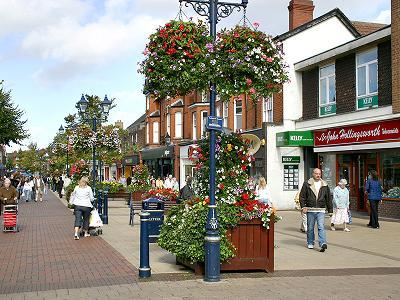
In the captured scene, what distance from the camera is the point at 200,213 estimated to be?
28.8 feet

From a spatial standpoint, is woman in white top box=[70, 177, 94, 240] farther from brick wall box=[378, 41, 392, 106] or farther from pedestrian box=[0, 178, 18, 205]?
brick wall box=[378, 41, 392, 106]

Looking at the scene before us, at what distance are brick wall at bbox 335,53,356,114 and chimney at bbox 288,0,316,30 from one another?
272 inches

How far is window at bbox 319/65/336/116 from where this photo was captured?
22172 millimetres

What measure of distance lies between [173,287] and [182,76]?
3.12 m

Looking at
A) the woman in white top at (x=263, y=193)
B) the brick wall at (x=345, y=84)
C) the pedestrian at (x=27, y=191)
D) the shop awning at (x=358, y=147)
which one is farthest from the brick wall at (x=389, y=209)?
the pedestrian at (x=27, y=191)

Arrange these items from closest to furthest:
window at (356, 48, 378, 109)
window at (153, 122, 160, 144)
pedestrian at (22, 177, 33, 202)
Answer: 1. window at (356, 48, 378, 109)
2. pedestrian at (22, 177, 33, 202)
3. window at (153, 122, 160, 144)

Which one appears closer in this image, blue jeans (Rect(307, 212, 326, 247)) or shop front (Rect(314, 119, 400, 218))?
blue jeans (Rect(307, 212, 326, 247))

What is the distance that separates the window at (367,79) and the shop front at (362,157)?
35.1 inches

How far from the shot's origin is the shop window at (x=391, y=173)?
19047 millimetres

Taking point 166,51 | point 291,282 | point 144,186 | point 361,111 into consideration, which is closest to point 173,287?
point 291,282

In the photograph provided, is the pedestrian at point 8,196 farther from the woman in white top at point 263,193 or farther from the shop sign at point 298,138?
the shop sign at point 298,138

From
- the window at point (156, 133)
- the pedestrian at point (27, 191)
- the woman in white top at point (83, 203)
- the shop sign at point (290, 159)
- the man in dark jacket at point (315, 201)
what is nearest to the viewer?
the man in dark jacket at point (315, 201)

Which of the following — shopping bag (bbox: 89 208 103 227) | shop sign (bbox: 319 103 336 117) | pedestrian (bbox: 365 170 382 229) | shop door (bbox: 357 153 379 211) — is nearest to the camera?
shopping bag (bbox: 89 208 103 227)

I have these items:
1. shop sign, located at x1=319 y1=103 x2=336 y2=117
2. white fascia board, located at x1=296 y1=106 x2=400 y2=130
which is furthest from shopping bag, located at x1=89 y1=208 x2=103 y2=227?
shop sign, located at x1=319 y1=103 x2=336 y2=117
